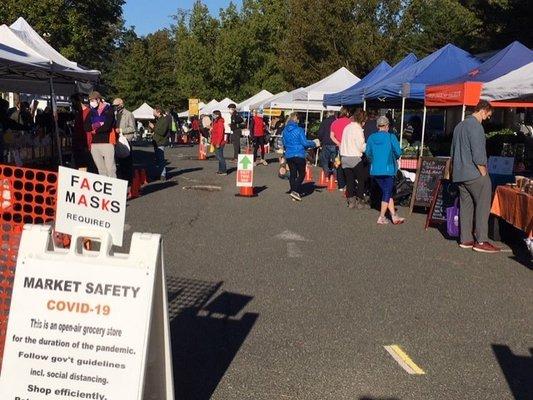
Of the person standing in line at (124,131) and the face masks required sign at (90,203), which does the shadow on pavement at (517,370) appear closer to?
the face masks required sign at (90,203)

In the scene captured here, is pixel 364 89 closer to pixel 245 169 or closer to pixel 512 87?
pixel 245 169

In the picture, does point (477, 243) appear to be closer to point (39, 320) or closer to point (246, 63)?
point (39, 320)

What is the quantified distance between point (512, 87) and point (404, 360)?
6166mm

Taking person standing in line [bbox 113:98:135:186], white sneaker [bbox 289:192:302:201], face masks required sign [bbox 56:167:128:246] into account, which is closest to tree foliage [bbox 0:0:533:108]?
person standing in line [bbox 113:98:135:186]

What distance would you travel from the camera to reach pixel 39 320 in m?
3.38

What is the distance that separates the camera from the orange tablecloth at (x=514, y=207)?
8.24 meters

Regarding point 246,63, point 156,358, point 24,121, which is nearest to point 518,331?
point 156,358

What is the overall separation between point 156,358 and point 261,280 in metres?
3.60

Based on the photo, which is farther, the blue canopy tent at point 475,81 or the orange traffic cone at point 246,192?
the orange traffic cone at point 246,192

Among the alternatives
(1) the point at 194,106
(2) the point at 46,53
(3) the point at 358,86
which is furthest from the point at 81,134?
(1) the point at 194,106

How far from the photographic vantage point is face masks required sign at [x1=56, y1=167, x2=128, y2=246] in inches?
149

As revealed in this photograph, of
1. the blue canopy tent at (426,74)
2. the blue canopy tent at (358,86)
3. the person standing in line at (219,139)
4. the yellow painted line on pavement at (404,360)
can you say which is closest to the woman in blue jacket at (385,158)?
the blue canopy tent at (426,74)

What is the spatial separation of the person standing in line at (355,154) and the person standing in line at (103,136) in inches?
164

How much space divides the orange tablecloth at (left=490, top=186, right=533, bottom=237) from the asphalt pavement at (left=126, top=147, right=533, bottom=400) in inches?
18.3
